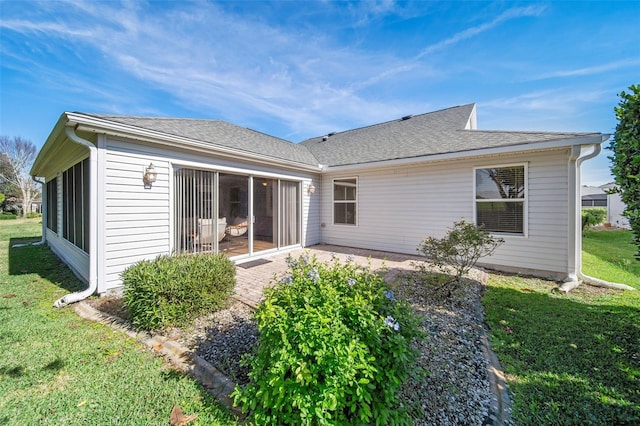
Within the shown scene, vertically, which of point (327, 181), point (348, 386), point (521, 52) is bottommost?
point (348, 386)

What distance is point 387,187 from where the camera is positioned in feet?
26.6

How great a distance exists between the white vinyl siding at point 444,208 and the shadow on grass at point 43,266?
7.10 metres

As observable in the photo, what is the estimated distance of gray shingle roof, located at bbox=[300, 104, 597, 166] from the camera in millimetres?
6359

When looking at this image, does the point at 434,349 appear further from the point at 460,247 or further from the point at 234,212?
the point at 234,212

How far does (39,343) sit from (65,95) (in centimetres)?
1224

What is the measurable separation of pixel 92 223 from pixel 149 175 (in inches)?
48.0

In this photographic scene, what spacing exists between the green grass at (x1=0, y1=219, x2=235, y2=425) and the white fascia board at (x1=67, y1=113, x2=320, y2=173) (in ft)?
9.92

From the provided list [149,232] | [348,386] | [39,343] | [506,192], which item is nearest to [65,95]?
[149,232]

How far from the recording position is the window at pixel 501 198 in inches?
237

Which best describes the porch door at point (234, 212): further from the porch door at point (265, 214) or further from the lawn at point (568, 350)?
the lawn at point (568, 350)

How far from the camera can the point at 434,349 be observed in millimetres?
2918

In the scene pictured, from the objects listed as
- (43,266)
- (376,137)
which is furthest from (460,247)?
(43,266)

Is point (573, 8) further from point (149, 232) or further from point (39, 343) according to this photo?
point (39, 343)

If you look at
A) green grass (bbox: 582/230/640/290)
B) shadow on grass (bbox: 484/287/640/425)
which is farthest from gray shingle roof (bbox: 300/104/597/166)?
shadow on grass (bbox: 484/287/640/425)
